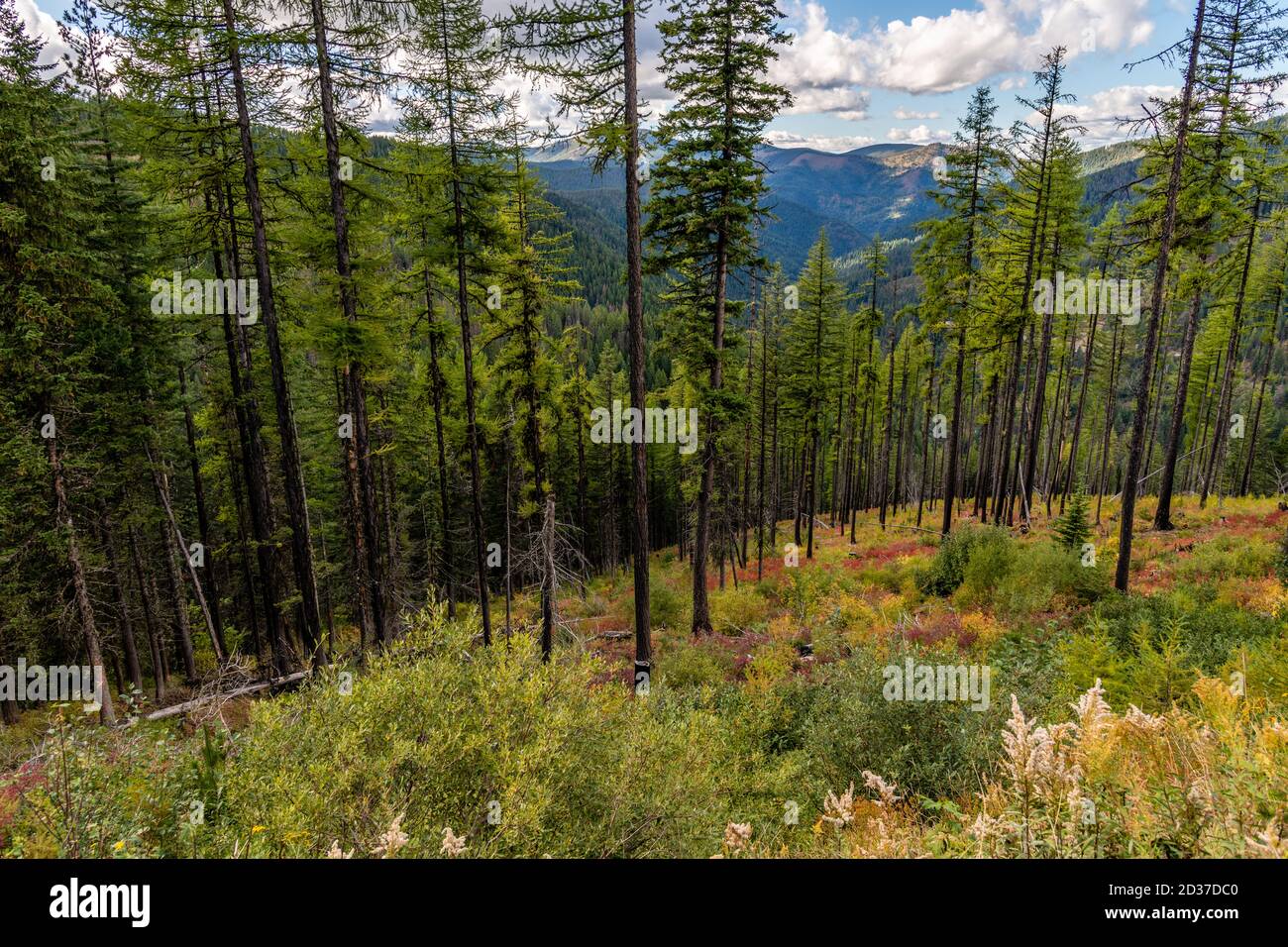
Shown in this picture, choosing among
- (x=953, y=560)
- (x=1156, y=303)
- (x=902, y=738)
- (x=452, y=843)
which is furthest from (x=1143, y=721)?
(x=953, y=560)

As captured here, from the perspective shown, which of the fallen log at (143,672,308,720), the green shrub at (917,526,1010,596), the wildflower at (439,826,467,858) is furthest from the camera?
the green shrub at (917,526,1010,596)

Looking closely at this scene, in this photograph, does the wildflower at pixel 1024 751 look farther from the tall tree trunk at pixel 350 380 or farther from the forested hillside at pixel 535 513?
the tall tree trunk at pixel 350 380

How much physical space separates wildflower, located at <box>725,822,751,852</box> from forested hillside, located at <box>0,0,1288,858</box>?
76 millimetres

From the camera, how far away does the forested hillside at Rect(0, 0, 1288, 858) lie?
17.0ft

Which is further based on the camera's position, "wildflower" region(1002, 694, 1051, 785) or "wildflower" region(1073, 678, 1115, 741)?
"wildflower" region(1073, 678, 1115, 741)

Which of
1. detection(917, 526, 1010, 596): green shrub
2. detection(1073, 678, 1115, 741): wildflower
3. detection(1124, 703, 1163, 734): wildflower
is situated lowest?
detection(917, 526, 1010, 596): green shrub

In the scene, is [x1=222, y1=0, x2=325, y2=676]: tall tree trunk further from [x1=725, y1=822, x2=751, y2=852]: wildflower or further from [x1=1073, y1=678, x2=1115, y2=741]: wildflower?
[x1=1073, y1=678, x2=1115, y2=741]: wildflower

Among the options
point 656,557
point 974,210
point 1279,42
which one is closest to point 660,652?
point 974,210

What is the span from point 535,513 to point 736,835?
15.6 metres

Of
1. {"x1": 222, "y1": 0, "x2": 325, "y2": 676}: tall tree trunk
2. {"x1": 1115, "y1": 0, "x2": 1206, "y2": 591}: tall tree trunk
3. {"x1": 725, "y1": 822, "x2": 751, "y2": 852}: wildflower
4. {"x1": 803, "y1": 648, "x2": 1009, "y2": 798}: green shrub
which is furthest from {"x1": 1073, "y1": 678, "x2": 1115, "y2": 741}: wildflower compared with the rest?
{"x1": 1115, "y1": 0, "x2": 1206, "y2": 591}: tall tree trunk

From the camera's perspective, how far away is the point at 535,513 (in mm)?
19344

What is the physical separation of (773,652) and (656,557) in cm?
3278

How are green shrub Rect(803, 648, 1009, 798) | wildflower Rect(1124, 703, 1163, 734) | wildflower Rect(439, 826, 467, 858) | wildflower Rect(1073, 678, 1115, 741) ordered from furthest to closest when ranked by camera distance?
green shrub Rect(803, 648, 1009, 798)
wildflower Rect(1124, 703, 1163, 734)
wildflower Rect(1073, 678, 1115, 741)
wildflower Rect(439, 826, 467, 858)

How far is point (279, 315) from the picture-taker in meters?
16.9
